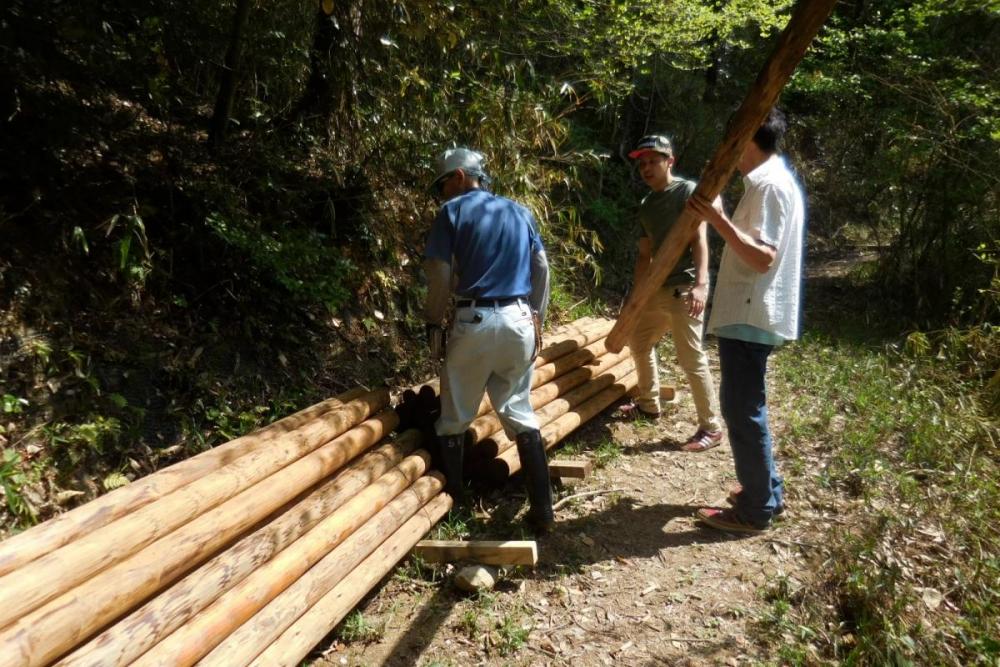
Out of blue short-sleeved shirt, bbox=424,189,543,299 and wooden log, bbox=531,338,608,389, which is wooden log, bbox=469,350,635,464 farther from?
blue short-sleeved shirt, bbox=424,189,543,299

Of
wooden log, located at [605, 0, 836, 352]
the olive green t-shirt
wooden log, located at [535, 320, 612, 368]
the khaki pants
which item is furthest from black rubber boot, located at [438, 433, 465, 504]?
the olive green t-shirt

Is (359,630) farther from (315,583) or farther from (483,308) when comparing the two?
(483,308)

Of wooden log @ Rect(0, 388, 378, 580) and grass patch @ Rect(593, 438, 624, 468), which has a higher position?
wooden log @ Rect(0, 388, 378, 580)

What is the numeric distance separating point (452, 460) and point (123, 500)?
6.58 ft

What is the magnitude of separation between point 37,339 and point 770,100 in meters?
4.15

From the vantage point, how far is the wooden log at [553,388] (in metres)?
4.62

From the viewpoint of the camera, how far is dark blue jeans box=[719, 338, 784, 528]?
386 centimetres

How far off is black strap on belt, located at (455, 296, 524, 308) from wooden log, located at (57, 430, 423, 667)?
102 centimetres

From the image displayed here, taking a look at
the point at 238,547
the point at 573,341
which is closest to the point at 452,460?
the point at 238,547

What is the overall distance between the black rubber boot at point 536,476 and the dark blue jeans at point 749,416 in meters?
1.08

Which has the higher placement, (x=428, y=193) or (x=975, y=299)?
(x=428, y=193)

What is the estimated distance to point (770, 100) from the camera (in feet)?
11.3

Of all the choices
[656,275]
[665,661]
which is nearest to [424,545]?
[665,661]

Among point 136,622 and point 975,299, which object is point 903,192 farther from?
point 136,622
